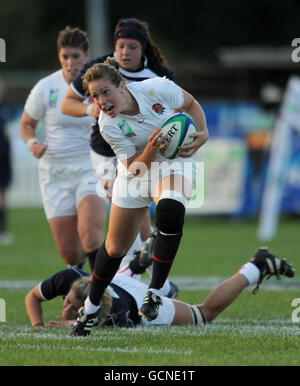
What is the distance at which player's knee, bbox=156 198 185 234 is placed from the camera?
5.86m

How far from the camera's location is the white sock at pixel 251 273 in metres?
6.85

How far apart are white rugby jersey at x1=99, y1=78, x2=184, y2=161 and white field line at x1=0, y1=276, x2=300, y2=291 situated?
2.99 metres

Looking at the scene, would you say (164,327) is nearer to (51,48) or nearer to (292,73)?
(292,73)

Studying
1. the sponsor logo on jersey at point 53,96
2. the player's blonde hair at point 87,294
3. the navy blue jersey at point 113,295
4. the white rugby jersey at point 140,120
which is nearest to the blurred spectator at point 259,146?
the sponsor logo on jersey at point 53,96

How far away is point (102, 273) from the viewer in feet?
20.1

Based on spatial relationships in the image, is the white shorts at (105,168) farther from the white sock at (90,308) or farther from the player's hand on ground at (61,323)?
the white sock at (90,308)

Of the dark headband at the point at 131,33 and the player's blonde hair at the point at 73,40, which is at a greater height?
the dark headband at the point at 131,33

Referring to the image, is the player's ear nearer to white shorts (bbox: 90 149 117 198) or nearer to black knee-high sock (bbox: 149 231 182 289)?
black knee-high sock (bbox: 149 231 182 289)

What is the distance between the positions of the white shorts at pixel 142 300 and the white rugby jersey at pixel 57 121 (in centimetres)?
156

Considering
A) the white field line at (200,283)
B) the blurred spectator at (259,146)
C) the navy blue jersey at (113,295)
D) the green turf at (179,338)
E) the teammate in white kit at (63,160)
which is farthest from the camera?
the blurred spectator at (259,146)

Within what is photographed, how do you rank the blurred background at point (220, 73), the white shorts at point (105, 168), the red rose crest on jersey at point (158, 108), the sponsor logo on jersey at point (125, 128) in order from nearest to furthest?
the sponsor logo on jersey at point (125, 128) → the red rose crest on jersey at point (158, 108) → the white shorts at point (105, 168) → the blurred background at point (220, 73)

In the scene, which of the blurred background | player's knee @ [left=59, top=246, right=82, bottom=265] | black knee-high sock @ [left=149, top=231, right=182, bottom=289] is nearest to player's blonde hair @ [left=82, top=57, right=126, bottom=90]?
black knee-high sock @ [left=149, top=231, right=182, bottom=289]

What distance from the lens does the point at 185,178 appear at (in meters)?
6.09
